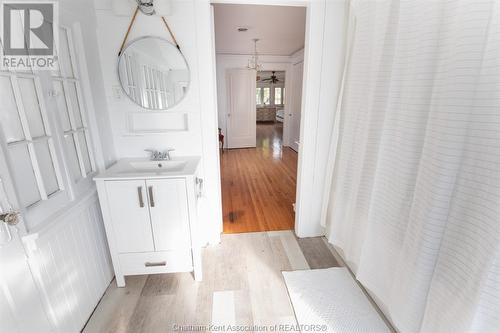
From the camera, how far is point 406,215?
3.87 feet

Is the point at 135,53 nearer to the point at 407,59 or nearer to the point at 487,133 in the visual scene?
the point at 407,59

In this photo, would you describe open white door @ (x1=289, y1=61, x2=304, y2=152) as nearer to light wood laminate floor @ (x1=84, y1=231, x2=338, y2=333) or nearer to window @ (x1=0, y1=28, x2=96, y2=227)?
light wood laminate floor @ (x1=84, y1=231, x2=338, y2=333)

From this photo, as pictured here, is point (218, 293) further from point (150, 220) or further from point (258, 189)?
point (258, 189)

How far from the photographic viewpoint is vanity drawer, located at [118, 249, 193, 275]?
166cm

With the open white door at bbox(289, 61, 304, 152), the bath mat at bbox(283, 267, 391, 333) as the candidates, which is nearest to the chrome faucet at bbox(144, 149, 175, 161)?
the bath mat at bbox(283, 267, 391, 333)

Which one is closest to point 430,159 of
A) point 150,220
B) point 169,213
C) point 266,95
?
point 169,213

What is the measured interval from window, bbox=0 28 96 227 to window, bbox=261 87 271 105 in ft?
39.8

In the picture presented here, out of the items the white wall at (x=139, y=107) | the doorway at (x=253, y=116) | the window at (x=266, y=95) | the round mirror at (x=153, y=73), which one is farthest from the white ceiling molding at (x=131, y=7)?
the window at (x=266, y=95)

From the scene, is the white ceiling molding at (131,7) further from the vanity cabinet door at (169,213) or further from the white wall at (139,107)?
the vanity cabinet door at (169,213)

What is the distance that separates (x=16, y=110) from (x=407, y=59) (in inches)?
74.9

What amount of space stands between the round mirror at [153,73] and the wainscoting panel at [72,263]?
0.84 metres

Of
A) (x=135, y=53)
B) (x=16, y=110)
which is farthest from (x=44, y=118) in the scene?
(x=135, y=53)

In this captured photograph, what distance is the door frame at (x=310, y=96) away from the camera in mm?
1745

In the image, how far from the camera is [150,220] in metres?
1.59
